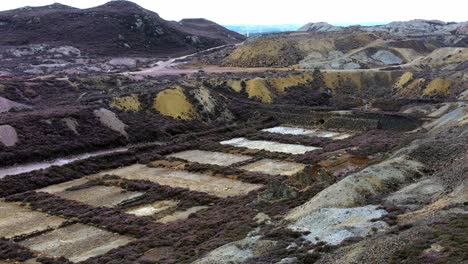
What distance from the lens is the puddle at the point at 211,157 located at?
43.4 meters

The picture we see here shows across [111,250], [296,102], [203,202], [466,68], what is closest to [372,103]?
[296,102]

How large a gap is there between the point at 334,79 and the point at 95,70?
4260cm

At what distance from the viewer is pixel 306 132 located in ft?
183

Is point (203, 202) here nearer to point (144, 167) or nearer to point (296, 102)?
point (144, 167)

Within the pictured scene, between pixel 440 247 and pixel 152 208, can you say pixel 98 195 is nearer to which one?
pixel 152 208

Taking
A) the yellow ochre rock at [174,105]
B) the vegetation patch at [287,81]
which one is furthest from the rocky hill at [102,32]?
the yellow ochre rock at [174,105]

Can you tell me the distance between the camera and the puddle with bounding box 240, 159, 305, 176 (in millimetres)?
39312

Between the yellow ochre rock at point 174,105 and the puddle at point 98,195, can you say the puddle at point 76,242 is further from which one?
the yellow ochre rock at point 174,105

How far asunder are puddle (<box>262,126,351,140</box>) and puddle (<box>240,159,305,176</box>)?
11.6m

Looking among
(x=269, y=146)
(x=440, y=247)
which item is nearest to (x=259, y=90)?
(x=269, y=146)

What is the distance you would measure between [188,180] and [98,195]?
6441mm

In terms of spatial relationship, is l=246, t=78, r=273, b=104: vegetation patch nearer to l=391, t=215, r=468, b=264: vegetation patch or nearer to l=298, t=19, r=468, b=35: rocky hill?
l=391, t=215, r=468, b=264: vegetation patch

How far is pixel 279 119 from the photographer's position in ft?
203

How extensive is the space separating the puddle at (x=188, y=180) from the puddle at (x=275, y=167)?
327 centimetres
